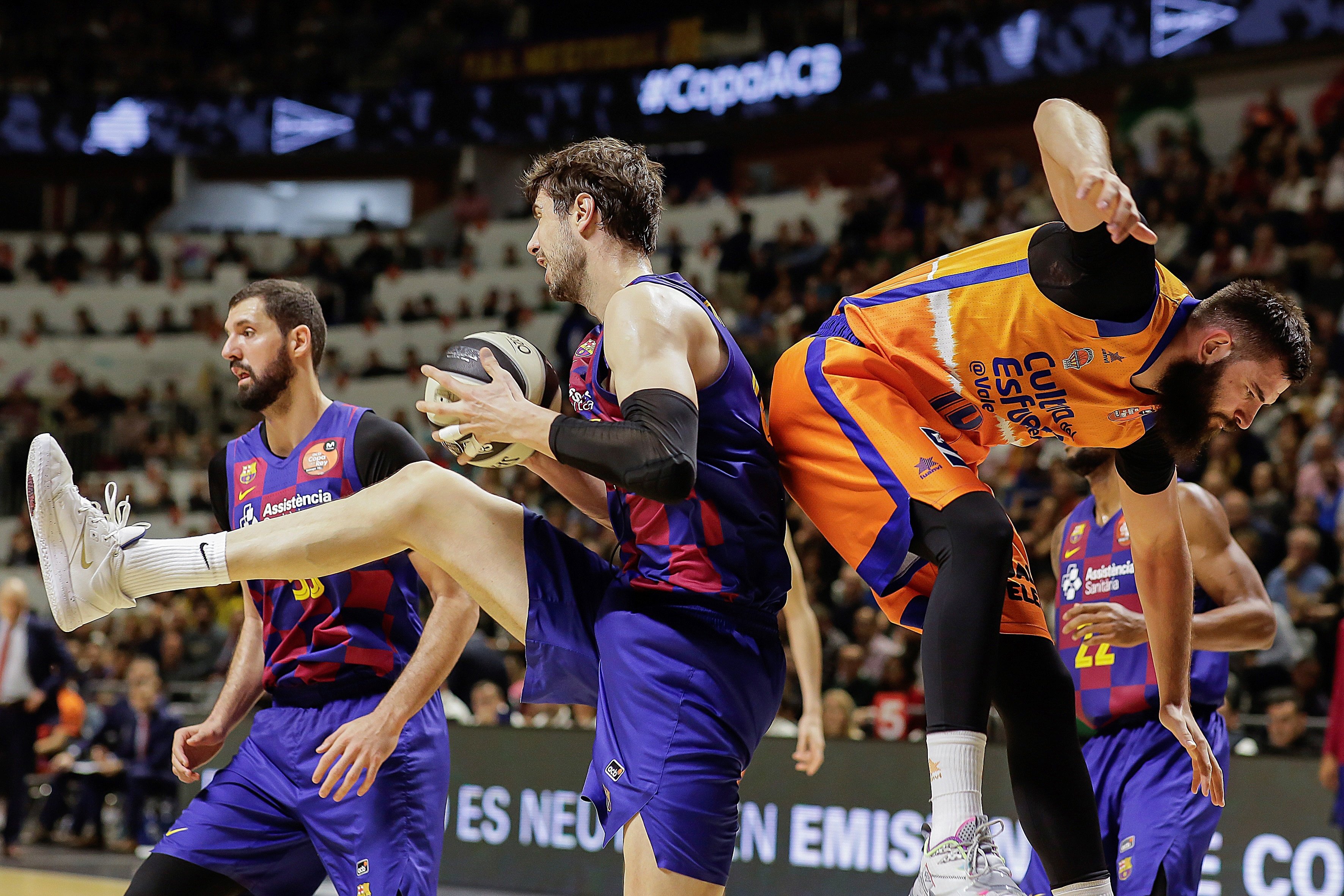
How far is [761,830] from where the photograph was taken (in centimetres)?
810

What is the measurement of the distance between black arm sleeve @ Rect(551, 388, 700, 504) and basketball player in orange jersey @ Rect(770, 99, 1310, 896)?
1.66 ft

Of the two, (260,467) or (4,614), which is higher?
(260,467)

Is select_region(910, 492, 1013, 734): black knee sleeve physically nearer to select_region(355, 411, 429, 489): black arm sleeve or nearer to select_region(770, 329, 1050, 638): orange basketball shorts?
select_region(770, 329, 1050, 638): orange basketball shorts

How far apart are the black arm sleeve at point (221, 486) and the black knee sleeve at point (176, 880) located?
1103mm

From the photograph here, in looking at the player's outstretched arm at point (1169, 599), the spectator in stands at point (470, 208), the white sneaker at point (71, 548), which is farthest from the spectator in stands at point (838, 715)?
the spectator in stands at point (470, 208)

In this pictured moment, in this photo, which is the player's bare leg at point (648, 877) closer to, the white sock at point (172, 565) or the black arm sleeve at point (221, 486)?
the white sock at point (172, 565)

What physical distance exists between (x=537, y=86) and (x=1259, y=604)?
777 inches

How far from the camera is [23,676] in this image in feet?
36.4

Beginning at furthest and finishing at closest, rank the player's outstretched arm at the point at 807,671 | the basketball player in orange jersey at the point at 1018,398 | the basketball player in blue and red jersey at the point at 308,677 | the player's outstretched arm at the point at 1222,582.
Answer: the player's outstretched arm at the point at 807,671 < the player's outstretched arm at the point at 1222,582 < the basketball player in blue and red jersey at the point at 308,677 < the basketball player in orange jersey at the point at 1018,398

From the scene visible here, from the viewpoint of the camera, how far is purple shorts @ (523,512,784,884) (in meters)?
3.08

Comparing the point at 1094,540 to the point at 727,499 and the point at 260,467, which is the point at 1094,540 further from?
the point at 260,467

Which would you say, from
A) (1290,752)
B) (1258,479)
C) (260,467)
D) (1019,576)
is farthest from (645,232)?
(1258,479)

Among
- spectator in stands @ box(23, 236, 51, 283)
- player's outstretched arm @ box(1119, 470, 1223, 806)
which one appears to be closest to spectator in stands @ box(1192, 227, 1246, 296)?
player's outstretched arm @ box(1119, 470, 1223, 806)

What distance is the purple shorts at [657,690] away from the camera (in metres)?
3.08
